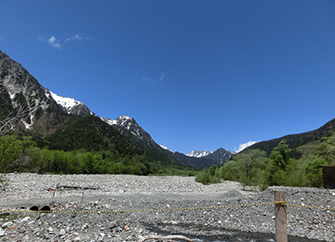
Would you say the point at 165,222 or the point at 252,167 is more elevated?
the point at 252,167

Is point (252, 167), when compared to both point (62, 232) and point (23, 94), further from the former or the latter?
point (23, 94)

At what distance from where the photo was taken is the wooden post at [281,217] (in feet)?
12.2

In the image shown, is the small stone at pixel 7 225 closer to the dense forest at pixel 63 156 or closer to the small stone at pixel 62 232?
the small stone at pixel 62 232

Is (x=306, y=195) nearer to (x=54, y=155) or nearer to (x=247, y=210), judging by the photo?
(x=247, y=210)

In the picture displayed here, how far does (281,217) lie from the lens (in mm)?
3771

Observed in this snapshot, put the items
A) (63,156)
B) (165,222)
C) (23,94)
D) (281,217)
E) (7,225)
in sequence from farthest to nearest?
(63,156) < (165,222) < (7,225) < (23,94) < (281,217)

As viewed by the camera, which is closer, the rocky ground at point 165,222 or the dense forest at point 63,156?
the rocky ground at point 165,222

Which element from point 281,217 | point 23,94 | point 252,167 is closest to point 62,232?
point 23,94

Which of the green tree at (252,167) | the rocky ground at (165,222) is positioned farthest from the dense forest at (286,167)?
the rocky ground at (165,222)

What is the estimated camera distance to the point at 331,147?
16.1 meters

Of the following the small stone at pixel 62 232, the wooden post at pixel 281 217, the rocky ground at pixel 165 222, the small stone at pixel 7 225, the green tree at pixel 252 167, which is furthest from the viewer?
the green tree at pixel 252 167

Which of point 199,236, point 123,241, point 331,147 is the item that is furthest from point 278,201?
point 331,147


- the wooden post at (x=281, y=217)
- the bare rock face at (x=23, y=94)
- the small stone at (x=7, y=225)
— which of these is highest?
the bare rock face at (x=23, y=94)

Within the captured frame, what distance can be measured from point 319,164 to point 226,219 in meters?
11.6
